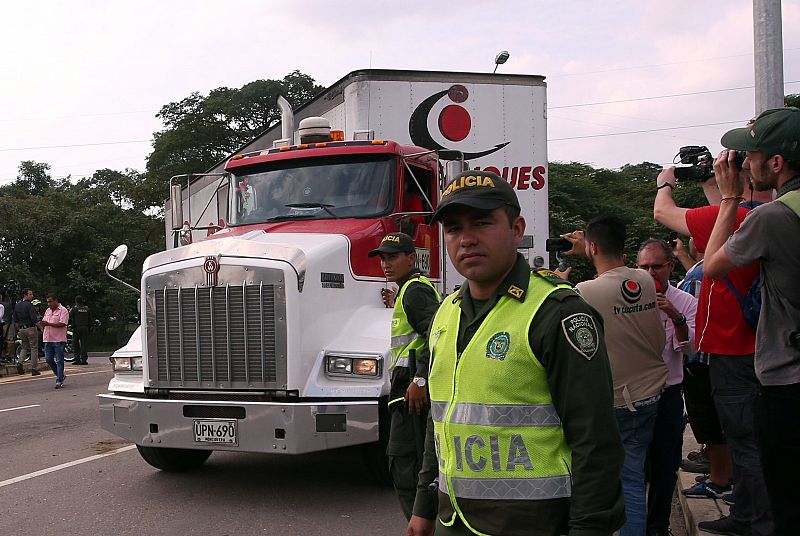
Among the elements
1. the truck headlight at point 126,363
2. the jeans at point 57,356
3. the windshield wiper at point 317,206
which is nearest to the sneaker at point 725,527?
the windshield wiper at point 317,206

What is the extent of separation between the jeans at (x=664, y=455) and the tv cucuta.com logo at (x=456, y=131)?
4974 mm

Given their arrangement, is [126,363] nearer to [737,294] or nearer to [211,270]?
[211,270]

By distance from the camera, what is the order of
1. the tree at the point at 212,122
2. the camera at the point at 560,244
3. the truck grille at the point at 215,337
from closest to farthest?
the camera at the point at 560,244 → the truck grille at the point at 215,337 → the tree at the point at 212,122

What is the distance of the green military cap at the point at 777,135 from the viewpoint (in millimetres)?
3312

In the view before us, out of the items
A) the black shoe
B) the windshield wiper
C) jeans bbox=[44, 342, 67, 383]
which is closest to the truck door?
the windshield wiper

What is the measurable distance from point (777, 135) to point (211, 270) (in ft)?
14.8

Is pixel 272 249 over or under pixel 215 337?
over

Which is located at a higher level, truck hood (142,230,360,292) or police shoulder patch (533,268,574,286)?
truck hood (142,230,360,292)

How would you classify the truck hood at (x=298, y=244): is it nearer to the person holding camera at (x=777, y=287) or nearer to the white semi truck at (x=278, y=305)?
the white semi truck at (x=278, y=305)

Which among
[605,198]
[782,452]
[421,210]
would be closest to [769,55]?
[421,210]

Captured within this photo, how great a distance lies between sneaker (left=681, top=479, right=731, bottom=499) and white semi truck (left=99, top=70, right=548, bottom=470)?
225 centimetres

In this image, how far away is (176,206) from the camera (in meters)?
8.58

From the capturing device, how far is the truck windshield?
7684mm

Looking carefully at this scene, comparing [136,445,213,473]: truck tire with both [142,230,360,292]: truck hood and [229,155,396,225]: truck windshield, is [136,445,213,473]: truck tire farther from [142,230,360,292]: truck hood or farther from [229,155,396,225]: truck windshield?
[229,155,396,225]: truck windshield
